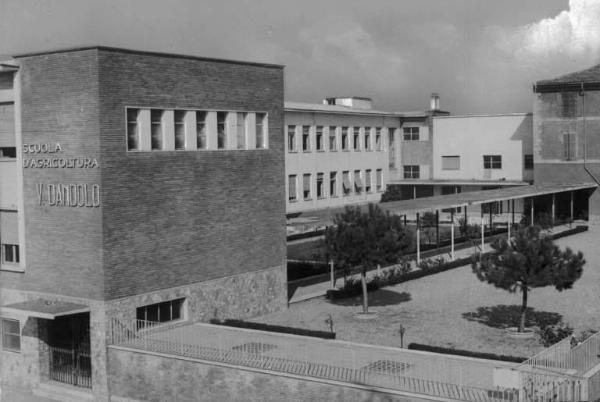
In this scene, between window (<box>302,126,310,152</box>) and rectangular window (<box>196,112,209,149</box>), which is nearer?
rectangular window (<box>196,112,209,149</box>)

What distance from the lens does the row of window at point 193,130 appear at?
2602 centimetres

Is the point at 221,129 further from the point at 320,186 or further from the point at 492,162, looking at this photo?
the point at 492,162

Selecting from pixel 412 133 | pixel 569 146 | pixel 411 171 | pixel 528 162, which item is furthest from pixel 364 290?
pixel 412 133

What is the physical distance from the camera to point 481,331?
28.0m

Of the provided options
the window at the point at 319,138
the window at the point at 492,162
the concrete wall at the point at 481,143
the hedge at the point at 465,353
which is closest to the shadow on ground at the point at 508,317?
the hedge at the point at 465,353

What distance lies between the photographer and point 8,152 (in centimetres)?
2684

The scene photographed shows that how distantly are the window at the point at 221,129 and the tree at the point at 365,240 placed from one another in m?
4.72

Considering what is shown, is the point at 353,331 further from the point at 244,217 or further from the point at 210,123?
the point at 210,123

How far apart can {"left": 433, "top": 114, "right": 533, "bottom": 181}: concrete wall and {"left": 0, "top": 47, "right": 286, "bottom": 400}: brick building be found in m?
39.4

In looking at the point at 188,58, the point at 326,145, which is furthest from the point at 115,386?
the point at 326,145

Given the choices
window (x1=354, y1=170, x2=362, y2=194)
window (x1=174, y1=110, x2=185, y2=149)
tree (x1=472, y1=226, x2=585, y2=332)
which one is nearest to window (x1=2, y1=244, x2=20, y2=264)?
window (x1=174, y1=110, x2=185, y2=149)

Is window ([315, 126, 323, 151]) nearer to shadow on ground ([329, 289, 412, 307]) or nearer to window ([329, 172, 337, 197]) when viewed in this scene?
window ([329, 172, 337, 197])

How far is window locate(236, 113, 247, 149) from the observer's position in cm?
2969

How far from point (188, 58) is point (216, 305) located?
792 centimetres
